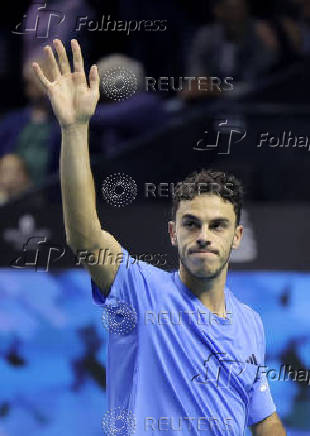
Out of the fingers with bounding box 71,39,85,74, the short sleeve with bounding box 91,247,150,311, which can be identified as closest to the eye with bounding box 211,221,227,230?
the short sleeve with bounding box 91,247,150,311

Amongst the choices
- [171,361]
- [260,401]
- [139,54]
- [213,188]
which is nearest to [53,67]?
[213,188]

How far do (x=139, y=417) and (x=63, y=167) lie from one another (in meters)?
0.92

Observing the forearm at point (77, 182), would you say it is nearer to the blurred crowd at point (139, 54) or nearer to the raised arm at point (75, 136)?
the raised arm at point (75, 136)

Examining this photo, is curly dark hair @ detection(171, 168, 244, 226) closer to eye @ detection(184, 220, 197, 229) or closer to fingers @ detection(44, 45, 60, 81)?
eye @ detection(184, 220, 197, 229)

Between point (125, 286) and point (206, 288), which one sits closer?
point (125, 286)

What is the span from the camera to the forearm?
3.13 m

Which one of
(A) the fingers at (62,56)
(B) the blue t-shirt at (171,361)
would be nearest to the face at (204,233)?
(B) the blue t-shirt at (171,361)

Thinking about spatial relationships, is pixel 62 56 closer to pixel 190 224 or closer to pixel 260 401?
pixel 190 224

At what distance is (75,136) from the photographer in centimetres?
314

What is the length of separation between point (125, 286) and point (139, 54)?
68.0 inches

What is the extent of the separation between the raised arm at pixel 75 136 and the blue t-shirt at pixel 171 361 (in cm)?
26

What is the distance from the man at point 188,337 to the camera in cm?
343

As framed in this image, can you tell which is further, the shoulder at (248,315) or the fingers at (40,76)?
the shoulder at (248,315)

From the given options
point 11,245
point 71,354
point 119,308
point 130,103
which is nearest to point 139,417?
point 119,308
